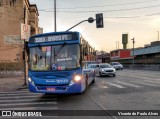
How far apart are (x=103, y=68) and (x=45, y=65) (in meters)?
21.2

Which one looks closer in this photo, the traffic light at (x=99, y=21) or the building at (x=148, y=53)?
the traffic light at (x=99, y=21)

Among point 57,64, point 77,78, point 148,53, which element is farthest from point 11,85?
point 148,53

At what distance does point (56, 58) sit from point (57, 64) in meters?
0.27

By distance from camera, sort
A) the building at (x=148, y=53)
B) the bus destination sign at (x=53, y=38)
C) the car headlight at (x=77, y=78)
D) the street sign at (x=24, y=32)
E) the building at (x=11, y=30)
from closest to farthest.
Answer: the car headlight at (x=77, y=78), the bus destination sign at (x=53, y=38), the street sign at (x=24, y=32), the building at (x=11, y=30), the building at (x=148, y=53)

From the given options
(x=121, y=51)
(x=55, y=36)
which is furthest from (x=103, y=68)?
(x=121, y=51)

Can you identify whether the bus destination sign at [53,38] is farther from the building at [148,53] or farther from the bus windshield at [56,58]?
the building at [148,53]

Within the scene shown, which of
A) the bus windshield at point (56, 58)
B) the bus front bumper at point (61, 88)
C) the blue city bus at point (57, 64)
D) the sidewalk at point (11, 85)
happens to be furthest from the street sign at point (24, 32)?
the bus front bumper at point (61, 88)

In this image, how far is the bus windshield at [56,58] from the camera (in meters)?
12.7

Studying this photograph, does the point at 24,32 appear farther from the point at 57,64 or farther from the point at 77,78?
the point at 77,78

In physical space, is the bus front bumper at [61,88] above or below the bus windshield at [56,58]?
below

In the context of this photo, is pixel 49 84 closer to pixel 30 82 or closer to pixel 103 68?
pixel 30 82

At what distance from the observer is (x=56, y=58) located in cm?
1277

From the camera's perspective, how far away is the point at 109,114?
9305 mm

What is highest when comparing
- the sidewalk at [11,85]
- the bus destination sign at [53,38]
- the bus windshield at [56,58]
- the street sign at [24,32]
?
the street sign at [24,32]
